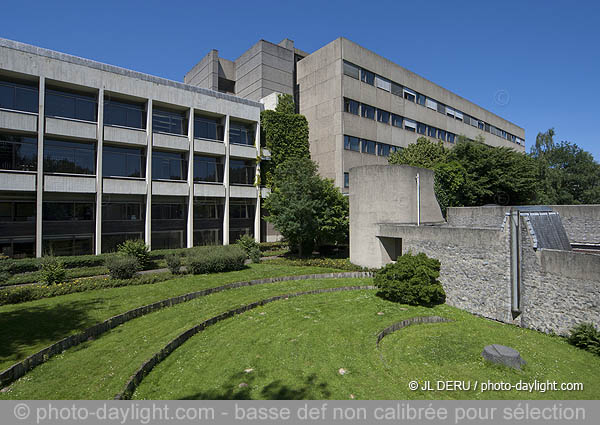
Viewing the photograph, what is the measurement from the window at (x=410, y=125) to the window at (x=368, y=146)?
798cm

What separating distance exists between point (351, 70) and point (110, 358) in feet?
122

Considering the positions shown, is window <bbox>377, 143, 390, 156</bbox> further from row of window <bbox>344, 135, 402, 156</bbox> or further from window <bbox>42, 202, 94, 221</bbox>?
window <bbox>42, 202, 94, 221</bbox>

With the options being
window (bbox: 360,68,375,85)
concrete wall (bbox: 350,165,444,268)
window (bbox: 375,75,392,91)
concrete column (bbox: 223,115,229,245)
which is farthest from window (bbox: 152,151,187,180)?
window (bbox: 375,75,392,91)

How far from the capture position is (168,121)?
103 ft

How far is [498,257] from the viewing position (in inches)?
590

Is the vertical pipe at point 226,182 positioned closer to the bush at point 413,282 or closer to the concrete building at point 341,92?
the concrete building at point 341,92

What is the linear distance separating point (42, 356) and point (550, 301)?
696 inches

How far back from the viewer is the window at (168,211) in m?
30.1

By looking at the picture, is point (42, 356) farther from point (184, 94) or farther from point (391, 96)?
point (391, 96)

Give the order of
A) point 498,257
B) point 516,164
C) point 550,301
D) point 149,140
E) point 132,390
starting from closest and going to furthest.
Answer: point 132,390, point 550,301, point 498,257, point 149,140, point 516,164

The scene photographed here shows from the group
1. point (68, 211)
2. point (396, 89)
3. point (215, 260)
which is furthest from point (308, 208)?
point (396, 89)

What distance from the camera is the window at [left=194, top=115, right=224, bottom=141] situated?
3293 cm

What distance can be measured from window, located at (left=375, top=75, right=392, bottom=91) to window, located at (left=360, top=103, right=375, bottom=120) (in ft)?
Result: 11.6
